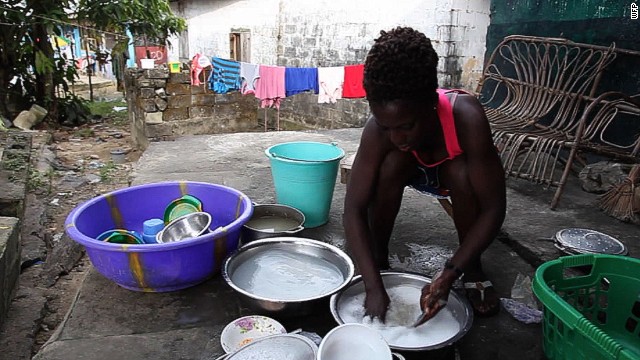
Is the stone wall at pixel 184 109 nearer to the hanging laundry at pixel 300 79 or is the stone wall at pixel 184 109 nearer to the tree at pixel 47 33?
the hanging laundry at pixel 300 79

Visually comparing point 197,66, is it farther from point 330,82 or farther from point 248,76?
point 330,82

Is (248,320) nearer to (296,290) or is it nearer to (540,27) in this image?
(296,290)

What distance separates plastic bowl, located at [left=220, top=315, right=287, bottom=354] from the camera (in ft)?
4.93

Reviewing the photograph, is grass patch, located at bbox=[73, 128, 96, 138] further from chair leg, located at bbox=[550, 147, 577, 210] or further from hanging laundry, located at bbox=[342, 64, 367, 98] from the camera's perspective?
chair leg, located at bbox=[550, 147, 577, 210]

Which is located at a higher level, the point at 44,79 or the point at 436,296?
the point at 44,79

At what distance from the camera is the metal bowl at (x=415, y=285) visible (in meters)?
1.32

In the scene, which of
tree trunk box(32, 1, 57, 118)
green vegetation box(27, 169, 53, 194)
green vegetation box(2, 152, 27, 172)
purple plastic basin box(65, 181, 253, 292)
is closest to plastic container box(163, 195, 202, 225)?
purple plastic basin box(65, 181, 253, 292)

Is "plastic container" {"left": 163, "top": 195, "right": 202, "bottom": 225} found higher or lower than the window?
lower

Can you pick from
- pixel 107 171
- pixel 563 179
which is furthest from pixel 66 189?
pixel 563 179

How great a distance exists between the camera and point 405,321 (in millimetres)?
1500

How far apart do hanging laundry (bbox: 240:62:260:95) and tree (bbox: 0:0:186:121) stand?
2055 millimetres

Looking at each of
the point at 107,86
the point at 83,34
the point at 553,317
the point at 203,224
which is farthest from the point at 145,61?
the point at 107,86

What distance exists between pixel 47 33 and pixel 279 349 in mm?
7348

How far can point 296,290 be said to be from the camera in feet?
5.65
